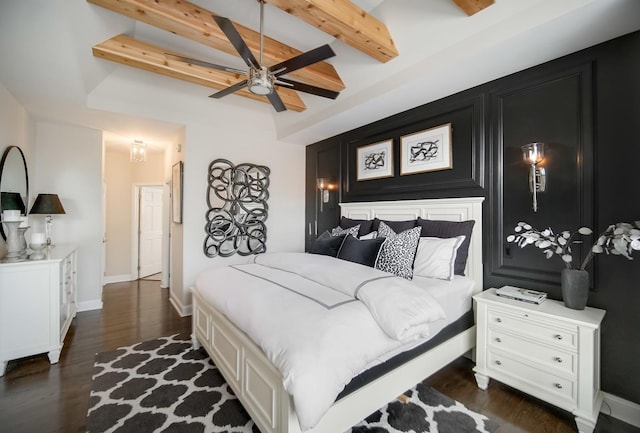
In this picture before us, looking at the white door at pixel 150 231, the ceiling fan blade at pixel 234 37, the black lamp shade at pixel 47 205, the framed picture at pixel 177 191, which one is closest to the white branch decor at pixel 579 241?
the ceiling fan blade at pixel 234 37

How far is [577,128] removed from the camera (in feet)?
6.83

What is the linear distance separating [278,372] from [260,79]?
199 cm

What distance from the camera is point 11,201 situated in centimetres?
280

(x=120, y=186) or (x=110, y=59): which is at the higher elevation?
(x=110, y=59)

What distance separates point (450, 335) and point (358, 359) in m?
1.22

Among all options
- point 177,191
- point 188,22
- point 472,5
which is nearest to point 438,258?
point 472,5

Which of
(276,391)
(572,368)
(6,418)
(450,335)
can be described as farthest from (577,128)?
(6,418)

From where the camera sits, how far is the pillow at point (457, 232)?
2.59m

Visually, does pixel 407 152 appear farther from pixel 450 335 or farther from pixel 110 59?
pixel 110 59

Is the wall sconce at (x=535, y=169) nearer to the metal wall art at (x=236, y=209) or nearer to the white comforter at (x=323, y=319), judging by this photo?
the white comforter at (x=323, y=319)

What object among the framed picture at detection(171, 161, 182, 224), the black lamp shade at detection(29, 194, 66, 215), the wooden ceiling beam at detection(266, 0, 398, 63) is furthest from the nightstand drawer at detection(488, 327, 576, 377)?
the black lamp shade at detection(29, 194, 66, 215)

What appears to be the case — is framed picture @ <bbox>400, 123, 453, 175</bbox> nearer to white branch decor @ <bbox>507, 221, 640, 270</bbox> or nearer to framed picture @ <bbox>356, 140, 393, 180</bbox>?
framed picture @ <bbox>356, 140, 393, 180</bbox>

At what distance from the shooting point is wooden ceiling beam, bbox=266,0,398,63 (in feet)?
6.41

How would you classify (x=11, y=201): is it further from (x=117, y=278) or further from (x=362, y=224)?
(x=362, y=224)
